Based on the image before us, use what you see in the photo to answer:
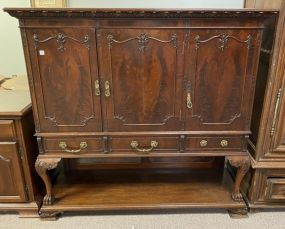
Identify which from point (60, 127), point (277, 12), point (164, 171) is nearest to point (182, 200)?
point (164, 171)

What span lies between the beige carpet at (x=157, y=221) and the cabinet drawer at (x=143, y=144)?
53cm

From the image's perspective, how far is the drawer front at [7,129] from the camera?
5.09ft

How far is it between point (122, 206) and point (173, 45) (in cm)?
113

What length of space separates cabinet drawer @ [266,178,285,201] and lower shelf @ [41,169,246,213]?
0.65 feet

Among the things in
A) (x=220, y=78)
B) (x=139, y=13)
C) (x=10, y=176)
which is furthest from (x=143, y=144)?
(x=10, y=176)

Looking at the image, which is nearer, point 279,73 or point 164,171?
point 279,73

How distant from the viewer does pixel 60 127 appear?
156 centimetres

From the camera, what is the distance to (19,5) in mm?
2086

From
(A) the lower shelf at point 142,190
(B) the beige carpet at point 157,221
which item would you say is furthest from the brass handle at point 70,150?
(B) the beige carpet at point 157,221

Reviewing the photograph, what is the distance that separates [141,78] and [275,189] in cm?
122

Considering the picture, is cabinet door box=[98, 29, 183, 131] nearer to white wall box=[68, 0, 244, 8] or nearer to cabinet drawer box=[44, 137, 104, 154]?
cabinet drawer box=[44, 137, 104, 154]

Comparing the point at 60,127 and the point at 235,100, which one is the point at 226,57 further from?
the point at 60,127

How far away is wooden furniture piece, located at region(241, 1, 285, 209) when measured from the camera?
148cm

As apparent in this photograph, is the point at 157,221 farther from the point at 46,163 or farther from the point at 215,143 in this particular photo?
the point at 46,163
